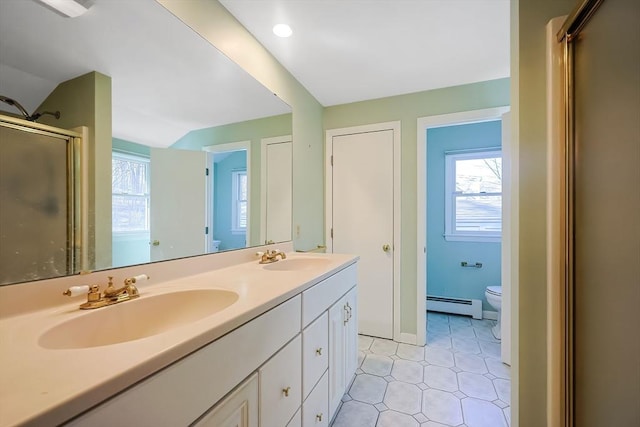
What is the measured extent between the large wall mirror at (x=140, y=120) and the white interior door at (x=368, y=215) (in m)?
1.05

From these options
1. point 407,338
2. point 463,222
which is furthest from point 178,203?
point 463,222

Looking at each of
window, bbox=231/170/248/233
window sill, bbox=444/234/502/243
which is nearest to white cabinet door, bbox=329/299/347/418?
window, bbox=231/170/248/233

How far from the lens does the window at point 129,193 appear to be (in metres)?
0.98

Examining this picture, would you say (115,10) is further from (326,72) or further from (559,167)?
(559,167)

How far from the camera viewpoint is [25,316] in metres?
0.70

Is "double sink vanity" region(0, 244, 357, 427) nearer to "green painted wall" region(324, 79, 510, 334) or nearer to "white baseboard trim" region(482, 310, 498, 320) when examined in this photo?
"green painted wall" region(324, 79, 510, 334)

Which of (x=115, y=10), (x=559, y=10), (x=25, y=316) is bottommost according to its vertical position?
(x=25, y=316)

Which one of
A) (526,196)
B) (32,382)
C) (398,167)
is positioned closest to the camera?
(32,382)

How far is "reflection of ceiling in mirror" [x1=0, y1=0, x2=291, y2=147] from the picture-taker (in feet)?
2.49

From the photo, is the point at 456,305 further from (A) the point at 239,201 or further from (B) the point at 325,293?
(A) the point at 239,201

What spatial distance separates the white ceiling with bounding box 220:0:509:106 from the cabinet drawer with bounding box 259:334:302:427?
5.48 feet

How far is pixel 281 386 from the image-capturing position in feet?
3.03

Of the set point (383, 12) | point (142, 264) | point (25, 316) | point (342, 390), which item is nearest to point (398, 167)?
point (383, 12)

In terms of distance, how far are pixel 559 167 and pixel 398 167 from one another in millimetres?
1391
